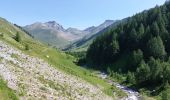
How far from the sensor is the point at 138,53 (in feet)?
474

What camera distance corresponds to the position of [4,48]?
67.4 metres

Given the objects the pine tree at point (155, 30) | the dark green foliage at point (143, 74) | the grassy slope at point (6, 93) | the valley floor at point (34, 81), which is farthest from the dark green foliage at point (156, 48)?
the grassy slope at point (6, 93)

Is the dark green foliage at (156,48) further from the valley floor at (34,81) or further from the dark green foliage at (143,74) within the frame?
the valley floor at (34,81)

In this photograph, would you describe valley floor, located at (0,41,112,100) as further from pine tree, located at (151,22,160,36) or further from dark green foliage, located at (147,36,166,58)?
pine tree, located at (151,22,160,36)

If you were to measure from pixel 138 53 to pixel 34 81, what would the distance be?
313ft

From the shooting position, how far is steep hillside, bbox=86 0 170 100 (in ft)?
343

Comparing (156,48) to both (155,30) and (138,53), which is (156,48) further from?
(155,30)

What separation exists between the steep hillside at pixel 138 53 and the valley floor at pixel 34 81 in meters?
37.4

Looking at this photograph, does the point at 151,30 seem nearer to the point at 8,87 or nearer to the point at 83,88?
the point at 83,88

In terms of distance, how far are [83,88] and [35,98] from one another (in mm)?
20554

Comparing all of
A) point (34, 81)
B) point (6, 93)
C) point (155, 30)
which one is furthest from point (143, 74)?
point (6, 93)

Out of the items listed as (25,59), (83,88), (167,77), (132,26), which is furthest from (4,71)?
(132,26)

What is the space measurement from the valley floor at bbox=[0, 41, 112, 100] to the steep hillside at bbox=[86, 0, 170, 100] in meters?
37.4

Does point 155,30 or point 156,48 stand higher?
point 155,30
